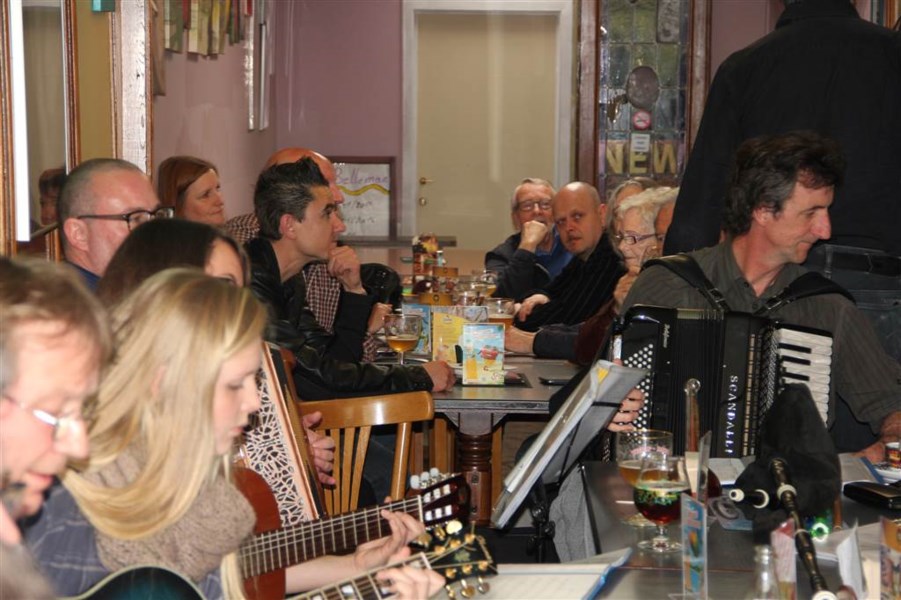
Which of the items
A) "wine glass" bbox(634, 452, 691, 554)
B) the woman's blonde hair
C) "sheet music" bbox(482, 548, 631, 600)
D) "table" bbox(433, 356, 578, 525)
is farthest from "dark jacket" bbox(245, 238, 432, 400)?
the woman's blonde hair

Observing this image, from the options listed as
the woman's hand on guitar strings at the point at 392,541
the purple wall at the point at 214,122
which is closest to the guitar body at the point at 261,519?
the woman's hand on guitar strings at the point at 392,541

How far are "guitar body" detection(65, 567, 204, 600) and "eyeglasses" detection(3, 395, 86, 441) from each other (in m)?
0.40

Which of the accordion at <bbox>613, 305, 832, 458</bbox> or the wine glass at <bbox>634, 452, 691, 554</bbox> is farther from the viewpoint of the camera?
the accordion at <bbox>613, 305, 832, 458</bbox>

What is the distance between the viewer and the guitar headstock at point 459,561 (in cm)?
187

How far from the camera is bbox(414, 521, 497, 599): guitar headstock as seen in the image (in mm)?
1865

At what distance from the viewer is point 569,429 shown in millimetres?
2270

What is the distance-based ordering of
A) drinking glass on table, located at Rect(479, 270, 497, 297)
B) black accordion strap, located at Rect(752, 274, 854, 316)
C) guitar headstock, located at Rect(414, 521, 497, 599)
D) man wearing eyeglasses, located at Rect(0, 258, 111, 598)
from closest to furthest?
Answer: man wearing eyeglasses, located at Rect(0, 258, 111, 598)
guitar headstock, located at Rect(414, 521, 497, 599)
black accordion strap, located at Rect(752, 274, 854, 316)
drinking glass on table, located at Rect(479, 270, 497, 297)

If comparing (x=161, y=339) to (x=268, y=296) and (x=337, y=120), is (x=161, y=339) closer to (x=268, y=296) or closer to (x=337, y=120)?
(x=268, y=296)

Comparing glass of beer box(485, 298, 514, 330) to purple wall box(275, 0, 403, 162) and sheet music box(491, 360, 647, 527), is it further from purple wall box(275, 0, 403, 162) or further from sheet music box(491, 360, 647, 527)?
purple wall box(275, 0, 403, 162)

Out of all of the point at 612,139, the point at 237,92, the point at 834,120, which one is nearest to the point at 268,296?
the point at 834,120

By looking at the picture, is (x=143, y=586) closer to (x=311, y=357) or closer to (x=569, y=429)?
(x=569, y=429)

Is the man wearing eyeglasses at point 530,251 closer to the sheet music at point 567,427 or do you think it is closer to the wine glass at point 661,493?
the sheet music at point 567,427

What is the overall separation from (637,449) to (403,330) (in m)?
1.88

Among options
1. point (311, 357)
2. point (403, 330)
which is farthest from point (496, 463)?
point (311, 357)
